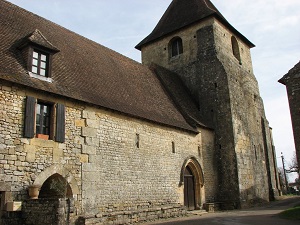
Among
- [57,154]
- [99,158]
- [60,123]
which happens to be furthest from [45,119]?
[99,158]

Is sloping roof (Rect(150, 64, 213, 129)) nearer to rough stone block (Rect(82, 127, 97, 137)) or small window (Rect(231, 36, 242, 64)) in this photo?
small window (Rect(231, 36, 242, 64))

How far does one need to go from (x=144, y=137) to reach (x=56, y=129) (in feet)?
14.1

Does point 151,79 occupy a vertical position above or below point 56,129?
above

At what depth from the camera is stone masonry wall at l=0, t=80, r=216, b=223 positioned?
9.16m

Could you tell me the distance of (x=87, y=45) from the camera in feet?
50.8

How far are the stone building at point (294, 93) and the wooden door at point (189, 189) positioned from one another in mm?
5531

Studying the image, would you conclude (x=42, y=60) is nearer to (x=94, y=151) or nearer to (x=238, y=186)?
(x=94, y=151)

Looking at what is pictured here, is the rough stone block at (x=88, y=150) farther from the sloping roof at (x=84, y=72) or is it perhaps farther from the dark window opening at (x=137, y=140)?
the dark window opening at (x=137, y=140)

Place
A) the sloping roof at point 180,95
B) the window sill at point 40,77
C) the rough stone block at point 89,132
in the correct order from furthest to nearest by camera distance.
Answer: the sloping roof at point 180,95 → the rough stone block at point 89,132 → the window sill at point 40,77

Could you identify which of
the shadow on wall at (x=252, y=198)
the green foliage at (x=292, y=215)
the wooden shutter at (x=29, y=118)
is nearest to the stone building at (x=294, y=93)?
the green foliage at (x=292, y=215)

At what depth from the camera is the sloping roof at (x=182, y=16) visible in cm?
2030

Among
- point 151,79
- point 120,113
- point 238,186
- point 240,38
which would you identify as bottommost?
point 238,186

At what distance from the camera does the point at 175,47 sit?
70.0 ft

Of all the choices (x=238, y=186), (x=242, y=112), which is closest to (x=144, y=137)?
(x=238, y=186)
